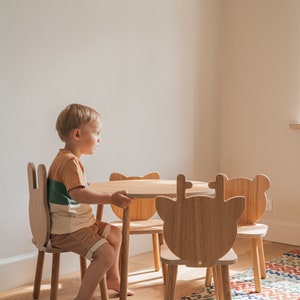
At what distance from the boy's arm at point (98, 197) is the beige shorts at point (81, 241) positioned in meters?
0.17

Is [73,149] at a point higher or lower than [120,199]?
higher

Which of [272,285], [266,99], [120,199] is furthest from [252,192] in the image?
[266,99]

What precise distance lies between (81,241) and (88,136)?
0.46 metres

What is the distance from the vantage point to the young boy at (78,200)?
2.32 m

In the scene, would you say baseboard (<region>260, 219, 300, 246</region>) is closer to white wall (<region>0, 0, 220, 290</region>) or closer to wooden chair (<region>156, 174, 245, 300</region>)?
white wall (<region>0, 0, 220, 290</region>)

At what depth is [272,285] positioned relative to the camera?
9.75 feet

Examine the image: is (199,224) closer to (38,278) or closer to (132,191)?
(132,191)

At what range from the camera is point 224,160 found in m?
4.38

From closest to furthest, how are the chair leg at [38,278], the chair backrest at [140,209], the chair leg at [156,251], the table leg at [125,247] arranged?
the table leg at [125,247]
the chair leg at [38,278]
the chair backrest at [140,209]
the chair leg at [156,251]

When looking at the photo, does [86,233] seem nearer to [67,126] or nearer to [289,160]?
[67,126]

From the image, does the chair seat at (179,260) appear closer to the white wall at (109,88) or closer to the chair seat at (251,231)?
the chair seat at (251,231)

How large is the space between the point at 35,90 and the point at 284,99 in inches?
74.3

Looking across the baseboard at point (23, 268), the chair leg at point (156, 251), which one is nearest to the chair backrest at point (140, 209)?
the chair leg at point (156, 251)

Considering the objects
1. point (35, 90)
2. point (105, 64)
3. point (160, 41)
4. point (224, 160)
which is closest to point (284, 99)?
point (224, 160)
